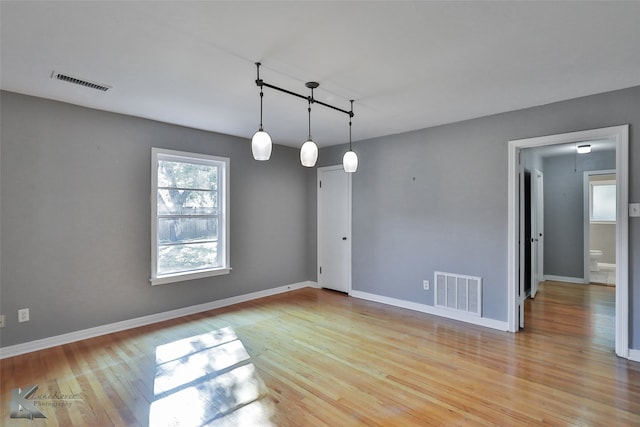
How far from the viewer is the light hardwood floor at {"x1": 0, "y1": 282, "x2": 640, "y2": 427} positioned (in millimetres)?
2156

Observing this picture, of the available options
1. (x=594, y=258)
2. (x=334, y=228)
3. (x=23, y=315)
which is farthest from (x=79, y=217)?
(x=594, y=258)

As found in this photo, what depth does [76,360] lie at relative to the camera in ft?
9.69

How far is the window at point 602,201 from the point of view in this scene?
718cm

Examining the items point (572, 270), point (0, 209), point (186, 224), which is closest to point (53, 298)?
point (0, 209)

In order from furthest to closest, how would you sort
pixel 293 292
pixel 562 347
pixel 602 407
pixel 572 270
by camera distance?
pixel 572 270, pixel 293 292, pixel 562 347, pixel 602 407

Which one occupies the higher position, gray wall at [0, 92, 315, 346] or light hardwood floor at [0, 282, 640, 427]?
gray wall at [0, 92, 315, 346]

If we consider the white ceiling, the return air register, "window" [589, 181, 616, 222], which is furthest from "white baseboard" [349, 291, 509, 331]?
"window" [589, 181, 616, 222]

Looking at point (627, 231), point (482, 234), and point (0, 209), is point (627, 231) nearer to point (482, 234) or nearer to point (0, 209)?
point (482, 234)

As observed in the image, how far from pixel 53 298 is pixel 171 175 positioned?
1.86 metres

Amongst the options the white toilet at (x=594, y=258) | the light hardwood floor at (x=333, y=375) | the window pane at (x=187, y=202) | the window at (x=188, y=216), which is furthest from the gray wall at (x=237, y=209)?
the white toilet at (x=594, y=258)

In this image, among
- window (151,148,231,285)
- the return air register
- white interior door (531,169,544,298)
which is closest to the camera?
the return air register

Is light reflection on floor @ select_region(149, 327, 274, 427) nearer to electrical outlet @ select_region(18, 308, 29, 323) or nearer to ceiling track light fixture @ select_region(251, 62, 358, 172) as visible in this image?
electrical outlet @ select_region(18, 308, 29, 323)

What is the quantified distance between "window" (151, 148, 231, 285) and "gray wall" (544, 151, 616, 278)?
644cm

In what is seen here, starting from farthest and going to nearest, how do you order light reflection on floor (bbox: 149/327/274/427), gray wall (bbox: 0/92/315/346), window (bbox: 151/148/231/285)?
window (bbox: 151/148/231/285) < gray wall (bbox: 0/92/315/346) < light reflection on floor (bbox: 149/327/274/427)
